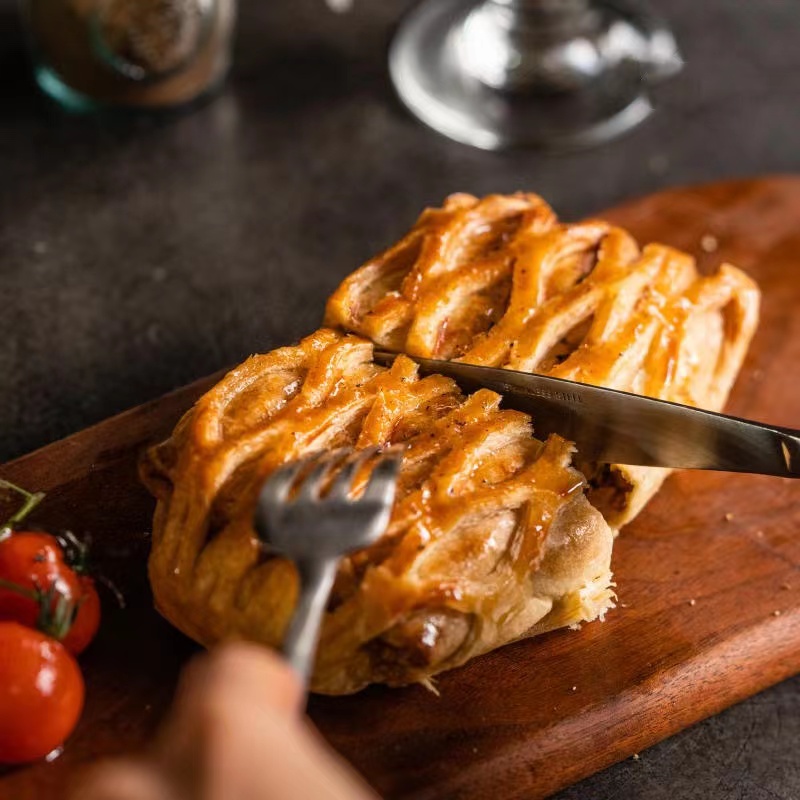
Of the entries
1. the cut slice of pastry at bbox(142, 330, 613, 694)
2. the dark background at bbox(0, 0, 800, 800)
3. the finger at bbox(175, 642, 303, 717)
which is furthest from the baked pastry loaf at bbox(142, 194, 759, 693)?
the dark background at bbox(0, 0, 800, 800)

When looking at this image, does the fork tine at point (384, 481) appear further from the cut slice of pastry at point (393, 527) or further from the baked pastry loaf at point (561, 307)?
the baked pastry loaf at point (561, 307)

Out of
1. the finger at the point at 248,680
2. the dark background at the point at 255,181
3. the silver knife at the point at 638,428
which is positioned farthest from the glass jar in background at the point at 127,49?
the finger at the point at 248,680

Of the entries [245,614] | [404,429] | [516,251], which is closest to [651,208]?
[516,251]

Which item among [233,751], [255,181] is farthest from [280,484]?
[255,181]

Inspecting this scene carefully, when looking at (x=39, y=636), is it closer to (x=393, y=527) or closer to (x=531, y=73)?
(x=393, y=527)

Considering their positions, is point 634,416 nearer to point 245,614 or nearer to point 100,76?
point 245,614

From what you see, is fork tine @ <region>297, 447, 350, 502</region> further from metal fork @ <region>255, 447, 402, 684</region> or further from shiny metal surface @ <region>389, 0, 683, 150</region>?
shiny metal surface @ <region>389, 0, 683, 150</region>
